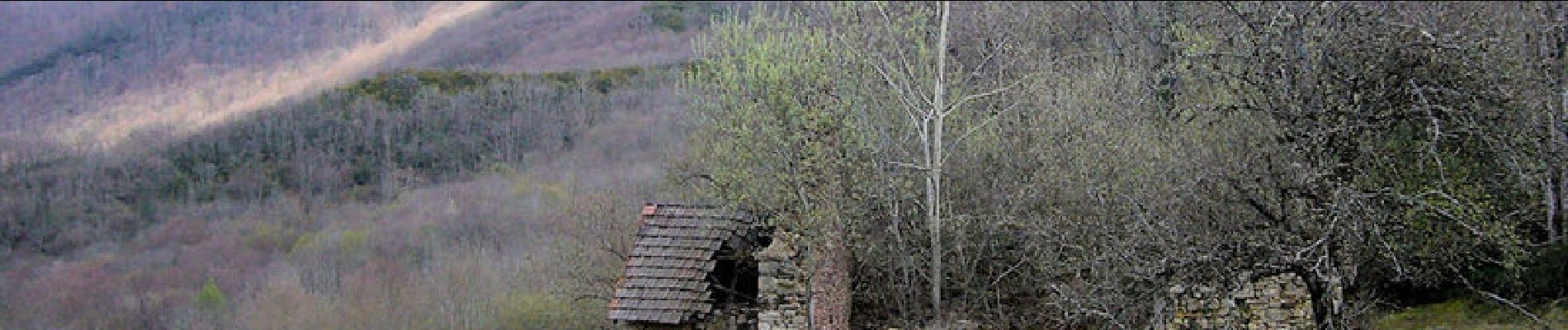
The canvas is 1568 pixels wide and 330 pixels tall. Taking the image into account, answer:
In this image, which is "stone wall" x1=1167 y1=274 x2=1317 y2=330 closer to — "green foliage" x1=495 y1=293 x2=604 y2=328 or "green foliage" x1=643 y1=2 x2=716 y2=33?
"green foliage" x1=495 y1=293 x2=604 y2=328

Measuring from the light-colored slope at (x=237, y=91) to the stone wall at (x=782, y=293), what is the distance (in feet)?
60.4

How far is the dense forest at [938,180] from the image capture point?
11352 mm

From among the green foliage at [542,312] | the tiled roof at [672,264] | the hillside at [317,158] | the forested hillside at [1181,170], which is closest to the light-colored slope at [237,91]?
the hillside at [317,158]

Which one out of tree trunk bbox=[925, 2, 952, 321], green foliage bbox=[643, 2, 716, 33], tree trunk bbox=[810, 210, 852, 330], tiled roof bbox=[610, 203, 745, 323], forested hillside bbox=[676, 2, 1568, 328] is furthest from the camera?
green foliage bbox=[643, 2, 716, 33]

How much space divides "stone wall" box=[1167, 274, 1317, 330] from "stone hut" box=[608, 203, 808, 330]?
3.86 meters

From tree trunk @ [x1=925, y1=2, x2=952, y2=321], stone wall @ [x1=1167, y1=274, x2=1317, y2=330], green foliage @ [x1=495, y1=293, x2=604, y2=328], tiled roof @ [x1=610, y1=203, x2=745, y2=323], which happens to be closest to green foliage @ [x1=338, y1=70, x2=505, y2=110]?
green foliage @ [x1=495, y1=293, x2=604, y2=328]

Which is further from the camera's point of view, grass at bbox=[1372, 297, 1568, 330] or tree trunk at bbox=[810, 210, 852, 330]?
grass at bbox=[1372, 297, 1568, 330]

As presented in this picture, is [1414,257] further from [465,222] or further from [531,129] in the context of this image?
[531,129]

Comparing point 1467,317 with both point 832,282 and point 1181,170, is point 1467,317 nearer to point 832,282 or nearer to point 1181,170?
point 1181,170

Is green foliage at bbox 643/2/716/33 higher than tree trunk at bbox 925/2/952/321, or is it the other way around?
green foliage at bbox 643/2/716/33

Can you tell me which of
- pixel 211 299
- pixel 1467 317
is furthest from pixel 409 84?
pixel 1467 317

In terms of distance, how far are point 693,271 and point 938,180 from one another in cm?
306

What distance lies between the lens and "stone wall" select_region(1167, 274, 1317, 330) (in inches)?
461

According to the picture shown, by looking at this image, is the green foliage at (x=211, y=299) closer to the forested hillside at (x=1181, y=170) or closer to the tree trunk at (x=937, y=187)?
the forested hillside at (x=1181, y=170)
